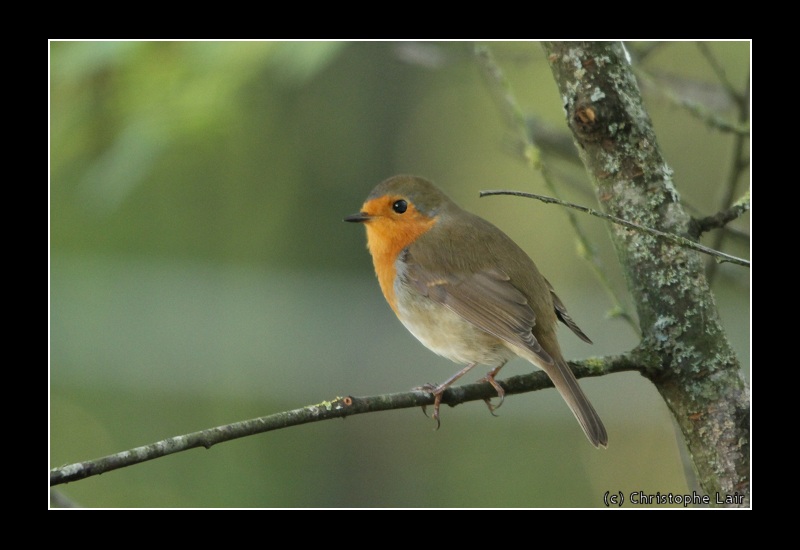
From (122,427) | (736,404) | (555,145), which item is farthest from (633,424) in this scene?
(122,427)

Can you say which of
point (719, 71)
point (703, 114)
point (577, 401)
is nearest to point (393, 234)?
point (577, 401)

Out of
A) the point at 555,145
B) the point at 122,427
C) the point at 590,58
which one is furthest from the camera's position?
the point at 122,427

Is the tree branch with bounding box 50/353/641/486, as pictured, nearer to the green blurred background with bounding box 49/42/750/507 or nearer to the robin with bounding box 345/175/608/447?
the robin with bounding box 345/175/608/447

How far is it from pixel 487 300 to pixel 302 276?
3.22 m

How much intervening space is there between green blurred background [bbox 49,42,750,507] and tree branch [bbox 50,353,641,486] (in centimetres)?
116

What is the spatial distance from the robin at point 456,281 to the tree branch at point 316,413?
0.20 m

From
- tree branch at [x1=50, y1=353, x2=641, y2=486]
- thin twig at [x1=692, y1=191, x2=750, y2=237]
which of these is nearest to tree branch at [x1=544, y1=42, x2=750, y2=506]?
thin twig at [x1=692, y1=191, x2=750, y2=237]

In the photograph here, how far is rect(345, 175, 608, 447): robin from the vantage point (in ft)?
10.4

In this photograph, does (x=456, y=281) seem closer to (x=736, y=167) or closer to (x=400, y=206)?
(x=400, y=206)

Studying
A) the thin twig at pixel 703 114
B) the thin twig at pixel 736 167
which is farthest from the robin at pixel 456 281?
the thin twig at pixel 703 114

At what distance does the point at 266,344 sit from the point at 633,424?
275cm

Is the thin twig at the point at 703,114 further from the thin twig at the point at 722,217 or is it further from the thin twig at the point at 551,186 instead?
the thin twig at the point at 551,186
